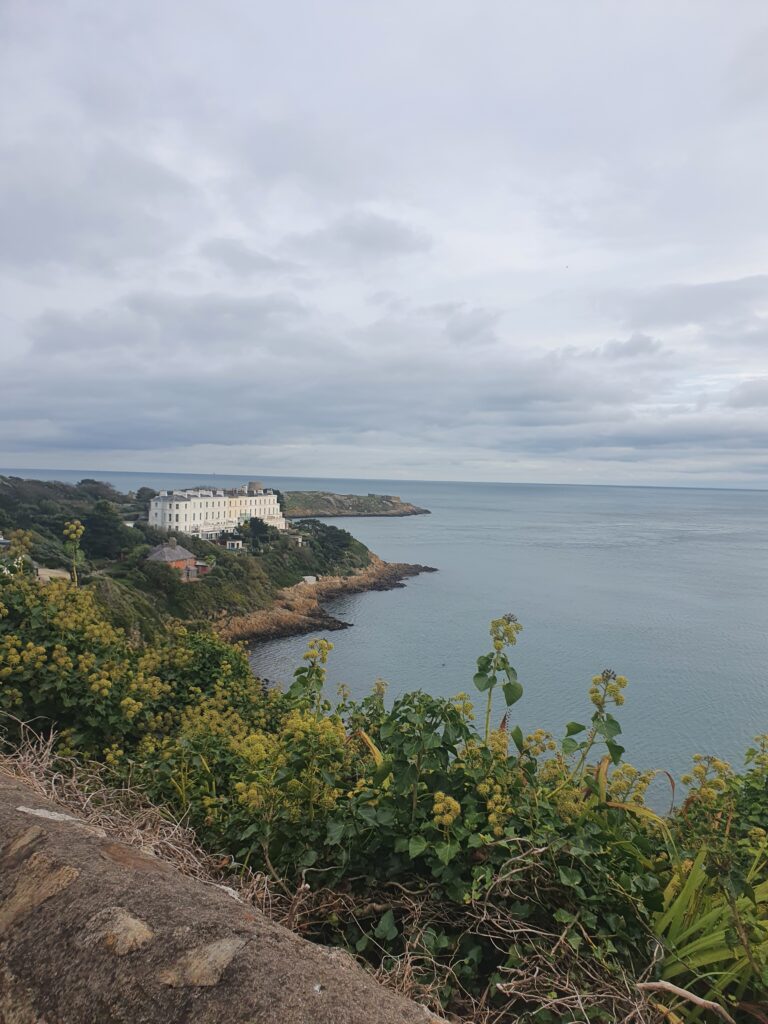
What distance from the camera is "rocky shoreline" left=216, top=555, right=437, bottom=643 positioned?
40312 millimetres

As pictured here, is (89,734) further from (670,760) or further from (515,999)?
(670,760)

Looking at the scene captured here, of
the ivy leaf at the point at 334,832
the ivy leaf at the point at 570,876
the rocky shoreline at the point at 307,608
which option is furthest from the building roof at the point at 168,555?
the ivy leaf at the point at 570,876

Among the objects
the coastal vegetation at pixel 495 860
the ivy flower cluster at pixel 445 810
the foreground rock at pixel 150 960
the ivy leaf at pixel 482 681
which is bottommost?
the coastal vegetation at pixel 495 860

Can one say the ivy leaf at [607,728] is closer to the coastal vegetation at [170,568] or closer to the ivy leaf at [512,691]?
the ivy leaf at [512,691]

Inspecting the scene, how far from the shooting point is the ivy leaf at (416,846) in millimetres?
2428

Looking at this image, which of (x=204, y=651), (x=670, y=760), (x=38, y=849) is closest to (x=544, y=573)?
(x=670, y=760)

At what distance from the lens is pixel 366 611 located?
46875 millimetres

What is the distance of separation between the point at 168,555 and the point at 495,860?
47.9 m

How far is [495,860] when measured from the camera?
2490 mm

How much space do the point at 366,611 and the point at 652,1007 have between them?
45.3 metres

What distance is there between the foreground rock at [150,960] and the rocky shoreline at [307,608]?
29480 millimetres

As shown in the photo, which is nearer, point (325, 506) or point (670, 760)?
point (670, 760)

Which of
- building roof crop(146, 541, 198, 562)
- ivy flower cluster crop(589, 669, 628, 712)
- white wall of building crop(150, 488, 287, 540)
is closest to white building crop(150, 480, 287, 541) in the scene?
white wall of building crop(150, 488, 287, 540)

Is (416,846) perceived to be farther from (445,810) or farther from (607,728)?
(607,728)
